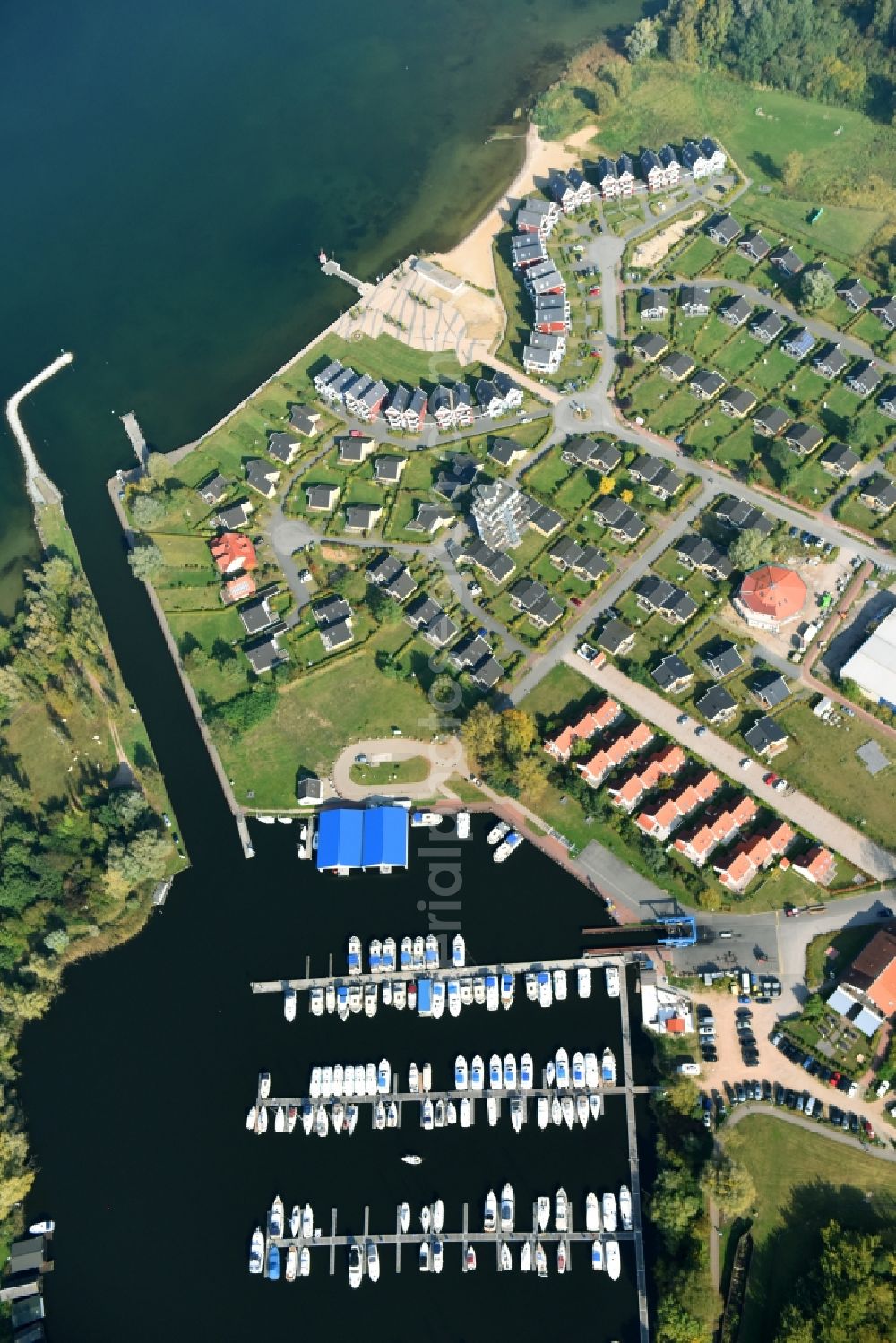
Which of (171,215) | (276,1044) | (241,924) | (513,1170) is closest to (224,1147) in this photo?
(276,1044)

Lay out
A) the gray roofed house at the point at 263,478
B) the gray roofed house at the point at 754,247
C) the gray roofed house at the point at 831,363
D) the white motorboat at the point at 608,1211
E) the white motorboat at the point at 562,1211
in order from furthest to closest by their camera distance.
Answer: the gray roofed house at the point at 754,247
the gray roofed house at the point at 263,478
the gray roofed house at the point at 831,363
the white motorboat at the point at 562,1211
the white motorboat at the point at 608,1211

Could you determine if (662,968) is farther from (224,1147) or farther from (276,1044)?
(224,1147)

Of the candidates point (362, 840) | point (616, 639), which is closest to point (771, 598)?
point (616, 639)

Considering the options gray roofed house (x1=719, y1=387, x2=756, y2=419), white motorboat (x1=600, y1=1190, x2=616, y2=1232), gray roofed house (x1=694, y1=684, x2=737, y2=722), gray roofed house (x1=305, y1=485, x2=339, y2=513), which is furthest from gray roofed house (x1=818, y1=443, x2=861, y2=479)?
white motorboat (x1=600, y1=1190, x2=616, y2=1232)

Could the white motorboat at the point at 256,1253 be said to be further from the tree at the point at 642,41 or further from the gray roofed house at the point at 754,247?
the tree at the point at 642,41

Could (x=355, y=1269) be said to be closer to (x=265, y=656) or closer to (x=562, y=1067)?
(x=562, y=1067)

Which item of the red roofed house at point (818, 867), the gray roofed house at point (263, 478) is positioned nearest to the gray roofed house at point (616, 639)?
the red roofed house at point (818, 867)
